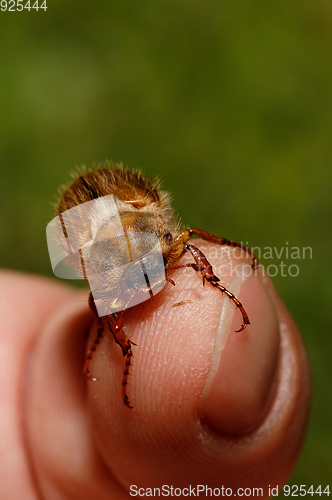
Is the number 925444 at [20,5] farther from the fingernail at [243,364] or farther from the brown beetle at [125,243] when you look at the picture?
the fingernail at [243,364]

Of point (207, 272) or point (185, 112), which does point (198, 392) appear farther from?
point (185, 112)

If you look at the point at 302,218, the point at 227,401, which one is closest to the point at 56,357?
the point at 227,401

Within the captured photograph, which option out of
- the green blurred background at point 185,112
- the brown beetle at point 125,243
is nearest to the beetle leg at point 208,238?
the brown beetle at point 125,243

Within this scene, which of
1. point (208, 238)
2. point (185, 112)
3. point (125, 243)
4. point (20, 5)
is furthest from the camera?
point (20, 5)

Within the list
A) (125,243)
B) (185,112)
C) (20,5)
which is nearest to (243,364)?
(125,243)

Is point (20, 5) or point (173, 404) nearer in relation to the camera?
point (173, 404)

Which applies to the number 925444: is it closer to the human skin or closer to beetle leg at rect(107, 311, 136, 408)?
the human skin
